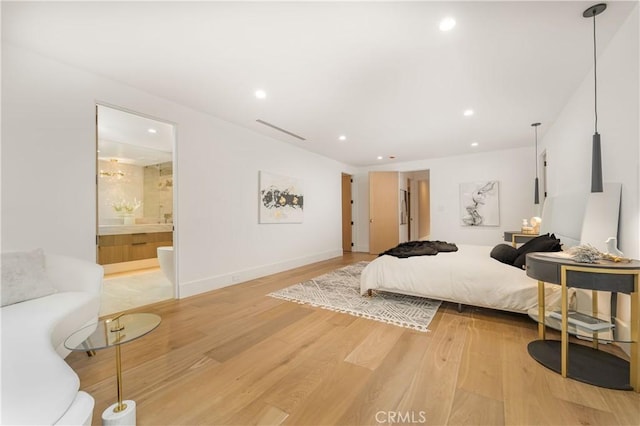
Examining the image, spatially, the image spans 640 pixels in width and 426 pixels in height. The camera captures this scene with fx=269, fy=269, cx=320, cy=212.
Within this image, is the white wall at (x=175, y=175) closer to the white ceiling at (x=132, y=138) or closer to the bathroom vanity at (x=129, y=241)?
the white ceiling at (x=132, y=138)

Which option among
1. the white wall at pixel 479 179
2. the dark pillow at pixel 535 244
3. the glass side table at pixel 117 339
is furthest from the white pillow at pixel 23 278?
the white wall at pixel 479 179

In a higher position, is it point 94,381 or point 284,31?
point 284,31

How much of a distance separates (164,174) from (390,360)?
6.60 metres

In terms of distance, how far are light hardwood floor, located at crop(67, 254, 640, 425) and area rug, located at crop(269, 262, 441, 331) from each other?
162 millimetres

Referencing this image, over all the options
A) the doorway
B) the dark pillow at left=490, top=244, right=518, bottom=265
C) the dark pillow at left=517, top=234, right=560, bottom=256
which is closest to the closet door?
the doorway

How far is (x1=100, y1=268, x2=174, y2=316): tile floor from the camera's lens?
3.42 meters

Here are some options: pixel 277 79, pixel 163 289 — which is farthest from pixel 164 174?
pixel 277 79

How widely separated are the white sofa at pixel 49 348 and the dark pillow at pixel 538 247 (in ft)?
10.9

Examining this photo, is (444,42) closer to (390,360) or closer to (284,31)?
(284,31)

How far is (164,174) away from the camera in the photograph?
21.6 feet

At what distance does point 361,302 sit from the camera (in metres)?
3.39

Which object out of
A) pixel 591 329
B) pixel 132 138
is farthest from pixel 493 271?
pixel 132 138

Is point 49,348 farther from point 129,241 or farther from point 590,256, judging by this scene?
point 129,241

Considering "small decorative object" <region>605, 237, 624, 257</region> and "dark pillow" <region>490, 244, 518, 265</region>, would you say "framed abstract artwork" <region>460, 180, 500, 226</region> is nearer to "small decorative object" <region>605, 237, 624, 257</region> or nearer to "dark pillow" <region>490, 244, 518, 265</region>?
"dark pillow" <region>490, 244, 518, 265</region>
